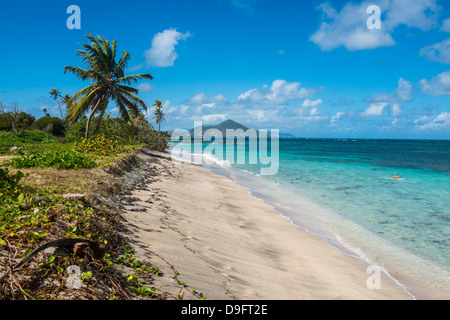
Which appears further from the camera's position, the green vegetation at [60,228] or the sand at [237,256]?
the sand at [237,256]

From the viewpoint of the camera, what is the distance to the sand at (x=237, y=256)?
14.0ft

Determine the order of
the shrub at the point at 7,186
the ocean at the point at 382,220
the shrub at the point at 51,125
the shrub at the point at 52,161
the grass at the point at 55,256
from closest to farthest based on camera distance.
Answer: the grass at the point at 55,256 → the shrub at the point at 7,186 → the ocean at the point at 382,220 → the shrub at the point at 52,161 → the shrub at the point at 51,125

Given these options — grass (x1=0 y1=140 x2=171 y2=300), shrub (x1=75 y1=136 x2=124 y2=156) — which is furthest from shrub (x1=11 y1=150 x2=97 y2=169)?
shrub (x1=75 y1=136 x2=124 y2=156)

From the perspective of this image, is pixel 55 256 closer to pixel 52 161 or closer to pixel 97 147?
pixel 52 161

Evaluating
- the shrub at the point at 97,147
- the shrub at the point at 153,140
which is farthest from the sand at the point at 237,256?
the shrub at the point at 153,140

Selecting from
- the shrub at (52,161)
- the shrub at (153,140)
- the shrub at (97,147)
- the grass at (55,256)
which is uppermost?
the shrub at (153,140)

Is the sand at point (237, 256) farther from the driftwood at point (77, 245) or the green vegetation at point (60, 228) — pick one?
the driftwood at point (77, 245)

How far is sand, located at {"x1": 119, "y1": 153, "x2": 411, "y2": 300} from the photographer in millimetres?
4266

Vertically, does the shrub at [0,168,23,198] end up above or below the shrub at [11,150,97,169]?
below

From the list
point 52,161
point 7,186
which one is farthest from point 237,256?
point 52,161

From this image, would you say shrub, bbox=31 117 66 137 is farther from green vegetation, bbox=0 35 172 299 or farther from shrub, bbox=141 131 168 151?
green vegetation, bbox=0 35 172 299

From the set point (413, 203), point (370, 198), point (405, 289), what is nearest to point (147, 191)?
point (405, 289)

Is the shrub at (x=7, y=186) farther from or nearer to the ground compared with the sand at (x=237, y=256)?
farther from the ground

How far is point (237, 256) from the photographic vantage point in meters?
5.80
